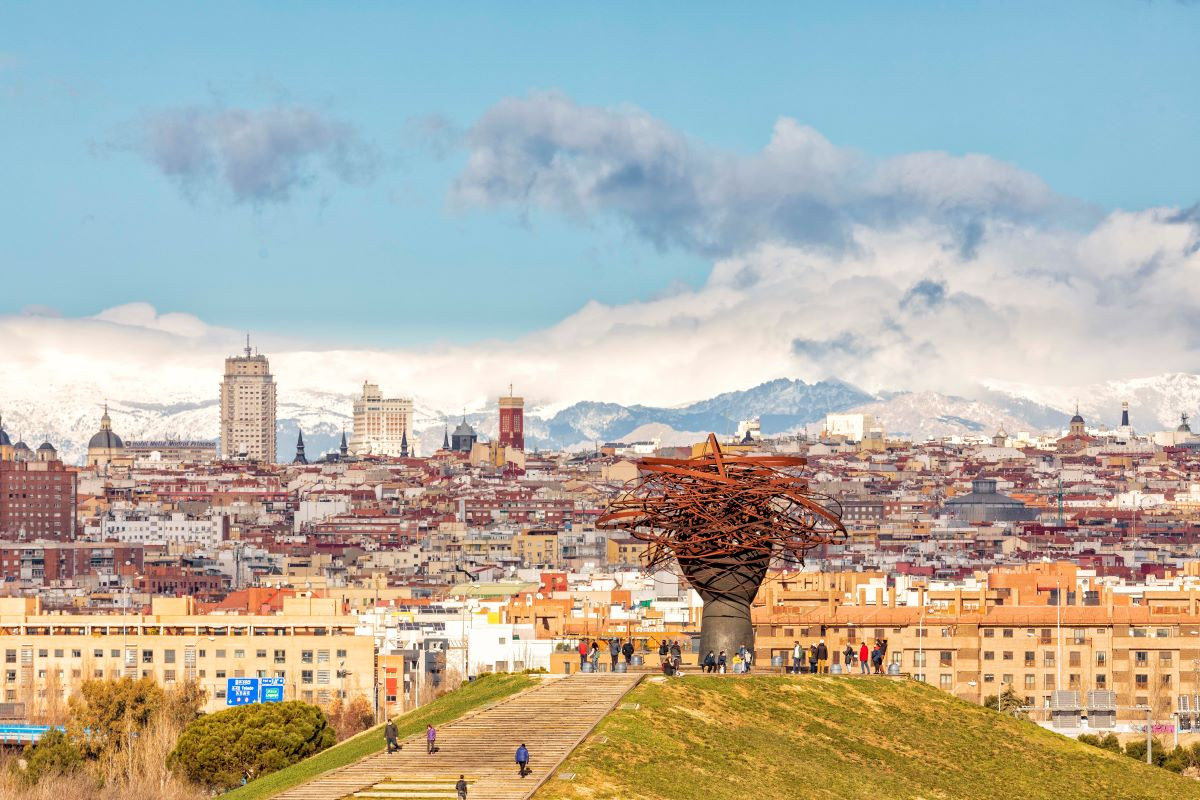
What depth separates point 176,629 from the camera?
342 ft

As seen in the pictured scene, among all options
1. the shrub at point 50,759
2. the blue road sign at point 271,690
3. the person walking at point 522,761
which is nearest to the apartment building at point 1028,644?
the blue road sign at point 271,690

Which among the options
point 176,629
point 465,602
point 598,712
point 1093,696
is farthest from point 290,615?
point 598,712

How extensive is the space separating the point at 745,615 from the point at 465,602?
77.4 meters

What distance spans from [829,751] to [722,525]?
20.6 ft

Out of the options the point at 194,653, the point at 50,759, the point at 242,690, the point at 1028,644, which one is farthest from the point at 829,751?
the point at 194,653

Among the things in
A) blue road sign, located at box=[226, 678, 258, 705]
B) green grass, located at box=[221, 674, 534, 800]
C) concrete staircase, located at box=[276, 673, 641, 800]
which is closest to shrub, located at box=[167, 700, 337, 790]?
green grass, located at box=[221, 674, 534, 800]

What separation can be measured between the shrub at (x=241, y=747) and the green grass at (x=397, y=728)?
696 centimetres

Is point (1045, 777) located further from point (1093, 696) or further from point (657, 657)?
point (1093, 696)

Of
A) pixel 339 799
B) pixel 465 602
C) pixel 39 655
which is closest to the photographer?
pixel 339 799

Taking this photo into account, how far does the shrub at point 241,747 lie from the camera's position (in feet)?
216

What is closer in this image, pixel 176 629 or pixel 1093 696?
pixel 1093 696

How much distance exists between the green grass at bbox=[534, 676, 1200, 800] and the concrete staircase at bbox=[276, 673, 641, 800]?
1.55 feet

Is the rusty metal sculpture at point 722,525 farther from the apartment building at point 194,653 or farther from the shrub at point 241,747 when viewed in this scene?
the apartment building at point 194,653

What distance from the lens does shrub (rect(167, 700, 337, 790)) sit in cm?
6569
